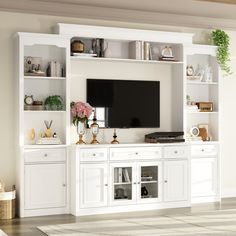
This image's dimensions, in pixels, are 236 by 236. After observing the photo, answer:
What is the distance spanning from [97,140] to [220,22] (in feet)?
8.27

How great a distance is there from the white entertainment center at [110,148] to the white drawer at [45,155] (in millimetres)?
12

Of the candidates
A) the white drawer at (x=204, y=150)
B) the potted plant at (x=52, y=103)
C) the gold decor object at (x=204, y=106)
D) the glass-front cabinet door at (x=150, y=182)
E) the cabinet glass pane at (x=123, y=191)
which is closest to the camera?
the potted plant at (x=52, y=103)

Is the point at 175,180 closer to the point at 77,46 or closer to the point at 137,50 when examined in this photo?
the point at 137,50

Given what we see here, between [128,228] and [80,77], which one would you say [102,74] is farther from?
[128,228]

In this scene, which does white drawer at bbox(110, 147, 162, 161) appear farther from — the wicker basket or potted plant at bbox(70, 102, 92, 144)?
the wicker basket

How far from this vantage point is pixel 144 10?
283 inches

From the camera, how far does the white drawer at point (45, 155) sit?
6445 mm

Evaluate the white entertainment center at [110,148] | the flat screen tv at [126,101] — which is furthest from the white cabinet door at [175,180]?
the flat screen tv at [126,101]

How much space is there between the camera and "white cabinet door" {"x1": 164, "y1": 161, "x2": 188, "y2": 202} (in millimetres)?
7012

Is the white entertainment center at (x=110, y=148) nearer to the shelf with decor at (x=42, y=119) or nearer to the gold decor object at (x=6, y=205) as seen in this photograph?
the shelf with decor at (x=42, y=119)

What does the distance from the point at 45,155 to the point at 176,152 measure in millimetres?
1743

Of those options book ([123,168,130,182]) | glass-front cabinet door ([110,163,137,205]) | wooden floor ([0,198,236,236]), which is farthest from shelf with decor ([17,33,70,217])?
book ([123,168,130,182])

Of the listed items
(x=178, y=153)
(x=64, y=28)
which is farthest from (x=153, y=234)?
(x=64, y=28)

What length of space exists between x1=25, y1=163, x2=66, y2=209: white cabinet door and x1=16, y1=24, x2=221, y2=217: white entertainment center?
12 mm
